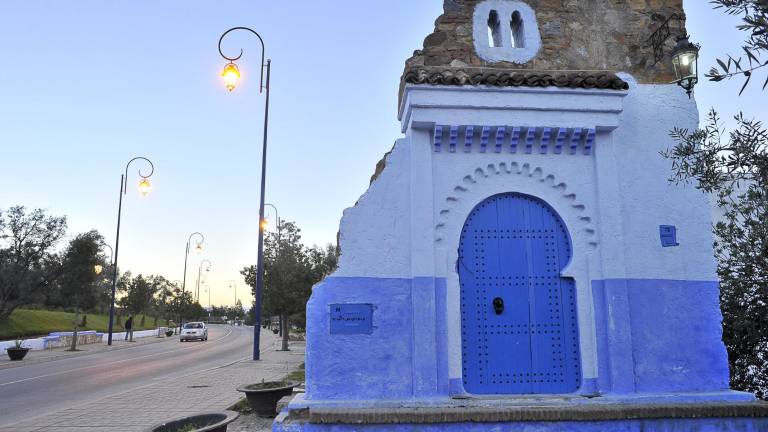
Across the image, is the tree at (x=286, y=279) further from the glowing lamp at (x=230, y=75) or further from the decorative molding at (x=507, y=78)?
the decorative molding at (x=507, y=78)

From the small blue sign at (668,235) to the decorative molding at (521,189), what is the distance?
3.14 feet

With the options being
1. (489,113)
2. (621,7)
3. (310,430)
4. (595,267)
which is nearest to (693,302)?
(595,267)

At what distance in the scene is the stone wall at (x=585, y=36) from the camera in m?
7.68

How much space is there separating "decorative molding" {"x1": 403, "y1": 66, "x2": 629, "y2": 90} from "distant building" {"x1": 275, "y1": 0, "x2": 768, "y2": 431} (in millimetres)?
20

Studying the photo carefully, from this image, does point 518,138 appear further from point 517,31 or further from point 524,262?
point 517,31

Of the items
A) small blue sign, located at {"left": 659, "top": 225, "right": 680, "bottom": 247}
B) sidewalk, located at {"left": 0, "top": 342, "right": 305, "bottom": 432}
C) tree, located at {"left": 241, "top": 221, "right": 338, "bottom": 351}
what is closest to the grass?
tree, located at {"left": 241, "top": 221, "right": 338, "bottom": 351}

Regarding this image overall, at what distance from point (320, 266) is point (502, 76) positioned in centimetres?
2239

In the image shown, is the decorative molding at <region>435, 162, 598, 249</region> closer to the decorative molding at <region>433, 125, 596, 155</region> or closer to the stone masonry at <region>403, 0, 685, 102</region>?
the decorative molding at <region>433, 125, 596, 155</region>

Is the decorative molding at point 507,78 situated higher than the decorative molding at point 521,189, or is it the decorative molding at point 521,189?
the decorative molding at point 507,78

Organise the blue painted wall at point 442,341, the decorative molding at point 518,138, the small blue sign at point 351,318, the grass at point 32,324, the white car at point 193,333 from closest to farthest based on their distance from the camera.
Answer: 1. the blue painted wall at point 442,341
2. the small blue sign at point 351,318
3. the decorative molding at point 518,138
4. the grass at point 32,324
5. the white car at point 193,333

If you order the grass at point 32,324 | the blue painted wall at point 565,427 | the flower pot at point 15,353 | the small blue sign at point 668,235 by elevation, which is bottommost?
the flower pot at point 15,353

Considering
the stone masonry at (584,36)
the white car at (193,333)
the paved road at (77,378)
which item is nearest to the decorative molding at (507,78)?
the stone masonry at (584,36)

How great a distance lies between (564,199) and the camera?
7.36 metres

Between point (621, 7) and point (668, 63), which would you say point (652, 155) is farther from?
point (621, 7)
